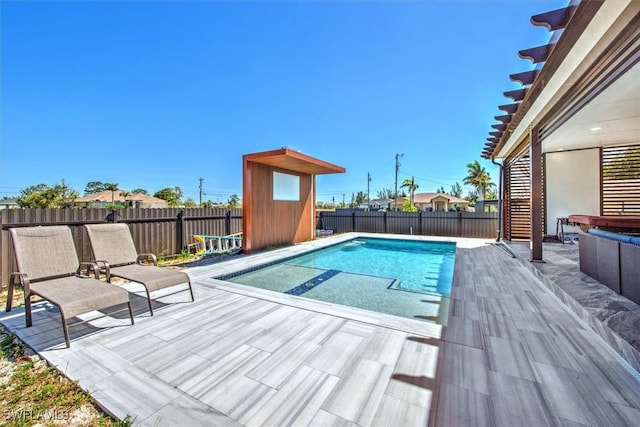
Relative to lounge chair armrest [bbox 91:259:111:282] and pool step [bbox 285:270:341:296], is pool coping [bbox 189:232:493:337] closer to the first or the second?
pool step [bbox 285:270:341:296]

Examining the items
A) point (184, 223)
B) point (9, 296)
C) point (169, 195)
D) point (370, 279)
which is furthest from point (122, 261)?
point (169, 195)

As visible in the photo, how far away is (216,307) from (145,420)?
1.72 m

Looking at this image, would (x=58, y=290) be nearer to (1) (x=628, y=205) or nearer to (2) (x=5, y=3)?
(2) (x=5, y=3)

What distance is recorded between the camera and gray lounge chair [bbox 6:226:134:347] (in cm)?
241

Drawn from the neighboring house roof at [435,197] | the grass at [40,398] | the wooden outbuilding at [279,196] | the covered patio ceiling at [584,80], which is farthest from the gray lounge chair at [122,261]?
the neighboring house roof at [435,197]

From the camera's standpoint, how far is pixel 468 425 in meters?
1.39

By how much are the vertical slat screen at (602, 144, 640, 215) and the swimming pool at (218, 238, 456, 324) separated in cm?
427

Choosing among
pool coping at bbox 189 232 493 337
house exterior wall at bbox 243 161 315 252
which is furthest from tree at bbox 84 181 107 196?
pool coping at bbox 189 232 493 337

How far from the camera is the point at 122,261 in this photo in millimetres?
3686

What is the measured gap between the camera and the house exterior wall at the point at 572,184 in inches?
278

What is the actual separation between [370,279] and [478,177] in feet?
106

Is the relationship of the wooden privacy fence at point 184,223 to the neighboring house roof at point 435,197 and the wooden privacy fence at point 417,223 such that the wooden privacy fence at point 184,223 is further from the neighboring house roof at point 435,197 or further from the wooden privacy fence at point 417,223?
the neighboring house roof at point 435,197

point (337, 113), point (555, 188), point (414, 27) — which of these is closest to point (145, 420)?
point (414, 27)

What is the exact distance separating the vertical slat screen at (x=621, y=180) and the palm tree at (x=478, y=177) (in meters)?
26.8
